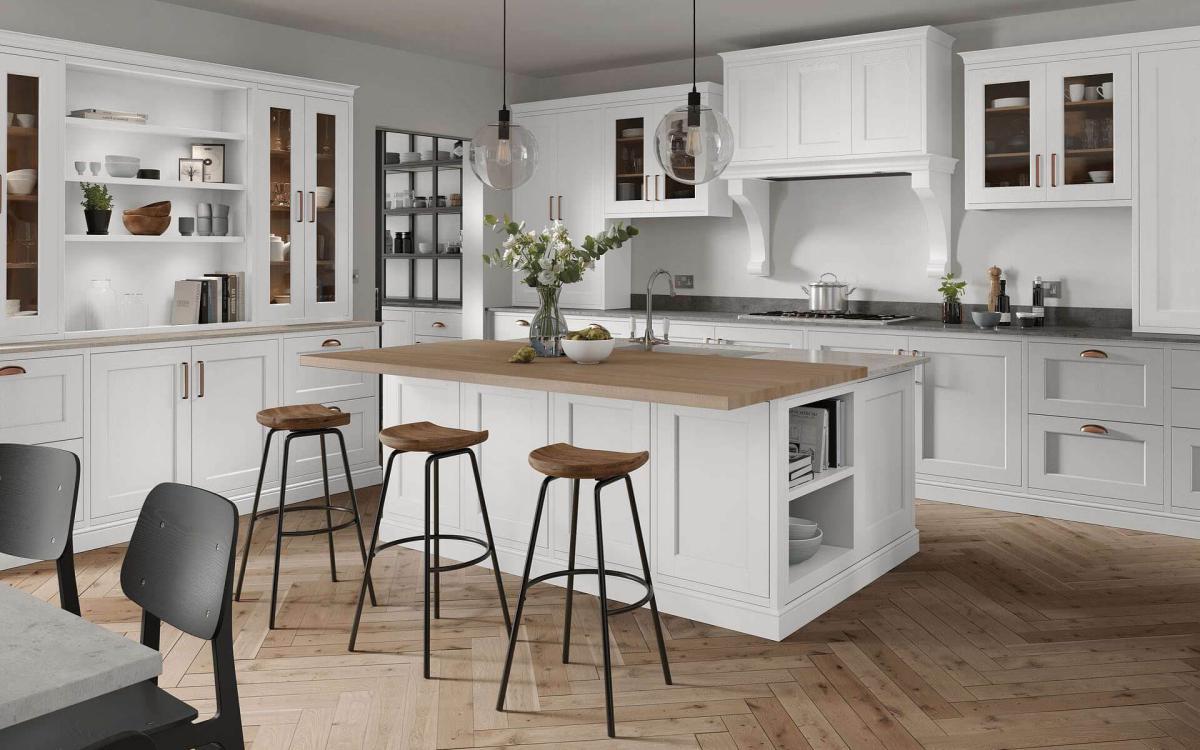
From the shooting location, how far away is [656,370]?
373 cm

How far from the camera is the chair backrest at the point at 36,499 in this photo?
7.25 ft

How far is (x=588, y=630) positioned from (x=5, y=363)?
2.66 metres

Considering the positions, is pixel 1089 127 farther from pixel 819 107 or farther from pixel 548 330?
pixel 548 330

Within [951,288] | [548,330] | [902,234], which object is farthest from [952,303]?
[548,330]

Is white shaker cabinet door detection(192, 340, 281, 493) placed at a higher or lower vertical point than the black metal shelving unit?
lower

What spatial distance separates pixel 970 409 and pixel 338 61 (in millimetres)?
4188

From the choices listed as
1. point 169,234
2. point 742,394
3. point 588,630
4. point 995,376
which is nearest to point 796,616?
point 588,630

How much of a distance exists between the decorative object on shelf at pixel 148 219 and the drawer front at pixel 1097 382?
4393mm

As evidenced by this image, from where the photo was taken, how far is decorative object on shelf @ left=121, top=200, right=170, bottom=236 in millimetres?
5137

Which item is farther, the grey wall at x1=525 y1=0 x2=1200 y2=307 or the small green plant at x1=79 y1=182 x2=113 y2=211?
the grey wall at x1=525 y1=0 x2=1200 y2=307

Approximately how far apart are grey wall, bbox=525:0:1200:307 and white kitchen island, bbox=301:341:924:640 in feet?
6.17

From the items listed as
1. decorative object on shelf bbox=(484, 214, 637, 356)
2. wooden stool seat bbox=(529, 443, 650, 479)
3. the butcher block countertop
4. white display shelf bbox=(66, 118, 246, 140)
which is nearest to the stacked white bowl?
the butcher block countertop

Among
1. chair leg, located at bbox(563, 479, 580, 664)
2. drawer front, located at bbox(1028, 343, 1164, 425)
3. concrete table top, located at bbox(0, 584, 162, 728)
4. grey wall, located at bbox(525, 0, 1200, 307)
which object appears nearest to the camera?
concrete table top, located at bbox(0, 584, 162, 728)

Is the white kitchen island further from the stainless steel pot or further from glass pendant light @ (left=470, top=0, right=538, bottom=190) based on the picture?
the stainless steel pot
